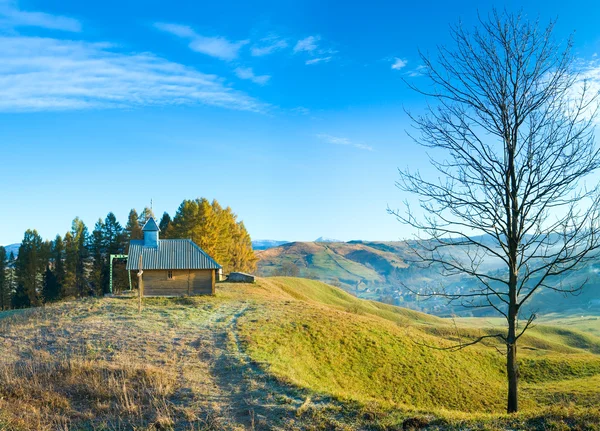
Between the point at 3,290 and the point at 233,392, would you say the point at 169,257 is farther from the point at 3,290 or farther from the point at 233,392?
the point at 3,290

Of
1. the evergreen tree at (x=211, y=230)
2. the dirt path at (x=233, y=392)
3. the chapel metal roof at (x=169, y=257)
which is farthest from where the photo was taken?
the evergreen tree at (x=211, y=230)

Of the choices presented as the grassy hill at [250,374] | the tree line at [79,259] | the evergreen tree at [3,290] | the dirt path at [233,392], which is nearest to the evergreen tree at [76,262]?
the tree line at [79,259]

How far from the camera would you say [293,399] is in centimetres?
1080

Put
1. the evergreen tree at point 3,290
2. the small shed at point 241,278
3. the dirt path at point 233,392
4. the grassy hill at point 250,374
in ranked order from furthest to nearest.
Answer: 1. the evergreen tree at point 3,290
2. the small shed at point 241,278
3. the dirt path at point 233,392
4. the grassy hill at point 250,374

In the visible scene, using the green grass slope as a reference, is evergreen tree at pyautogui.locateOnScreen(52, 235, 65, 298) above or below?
Answer: above

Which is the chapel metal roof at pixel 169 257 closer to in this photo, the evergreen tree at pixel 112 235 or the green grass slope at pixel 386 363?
the green grass slope at pixel 386 363

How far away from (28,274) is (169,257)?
41564 millimetres

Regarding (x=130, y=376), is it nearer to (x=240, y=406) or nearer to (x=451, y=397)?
(x=240, y=406)

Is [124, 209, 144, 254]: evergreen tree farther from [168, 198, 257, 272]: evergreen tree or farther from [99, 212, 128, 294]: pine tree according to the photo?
[168, 198, 257, 272]: evergreen tree

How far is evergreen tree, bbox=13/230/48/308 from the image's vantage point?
6334 centimetres

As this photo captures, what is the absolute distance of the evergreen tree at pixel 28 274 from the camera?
63344 mm

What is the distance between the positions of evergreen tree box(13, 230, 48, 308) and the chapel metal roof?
124ft

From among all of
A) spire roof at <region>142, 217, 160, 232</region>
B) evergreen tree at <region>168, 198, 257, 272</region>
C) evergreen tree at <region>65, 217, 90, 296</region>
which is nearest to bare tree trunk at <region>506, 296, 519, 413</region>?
spire roof at <region>142, 217, 160, 232</region>

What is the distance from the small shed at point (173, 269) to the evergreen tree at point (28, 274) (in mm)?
38018
